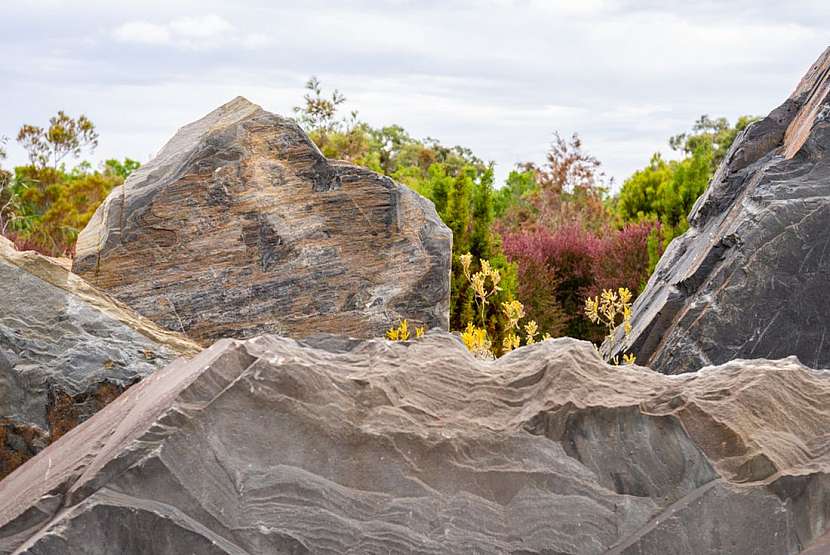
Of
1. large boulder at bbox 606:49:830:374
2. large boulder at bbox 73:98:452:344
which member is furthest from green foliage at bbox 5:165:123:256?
large boulder at bbox 606:49:830:374

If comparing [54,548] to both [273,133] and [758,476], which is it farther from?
[273,133]

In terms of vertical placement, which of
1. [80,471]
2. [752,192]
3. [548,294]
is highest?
[752,192]

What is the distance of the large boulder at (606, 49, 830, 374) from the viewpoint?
233 inches

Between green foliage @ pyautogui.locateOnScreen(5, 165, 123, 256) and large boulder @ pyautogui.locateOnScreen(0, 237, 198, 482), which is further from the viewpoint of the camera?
green foliage @ pyautogui.locateOnScreen(5, 165, 123, 256)

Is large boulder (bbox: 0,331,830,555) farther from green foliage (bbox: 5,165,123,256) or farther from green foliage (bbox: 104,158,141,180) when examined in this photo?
green foliage (bbox: 104,158,141,180)

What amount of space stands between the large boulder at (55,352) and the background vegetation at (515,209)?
2.40 metres

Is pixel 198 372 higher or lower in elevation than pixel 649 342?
higher

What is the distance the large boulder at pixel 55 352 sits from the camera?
17.6 ft

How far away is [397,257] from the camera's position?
7.22 meters

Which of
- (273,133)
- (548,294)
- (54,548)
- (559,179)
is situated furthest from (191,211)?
(559,179)

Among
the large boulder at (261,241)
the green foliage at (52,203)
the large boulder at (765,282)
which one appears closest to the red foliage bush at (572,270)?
the large boulder at (261,241)

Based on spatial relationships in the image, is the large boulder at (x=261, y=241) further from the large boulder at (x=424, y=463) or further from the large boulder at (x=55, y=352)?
the large boulder at (x=424, y=463)

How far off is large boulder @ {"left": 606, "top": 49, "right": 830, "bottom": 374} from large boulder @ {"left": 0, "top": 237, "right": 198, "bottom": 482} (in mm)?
3025

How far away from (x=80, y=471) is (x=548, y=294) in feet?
24.9
